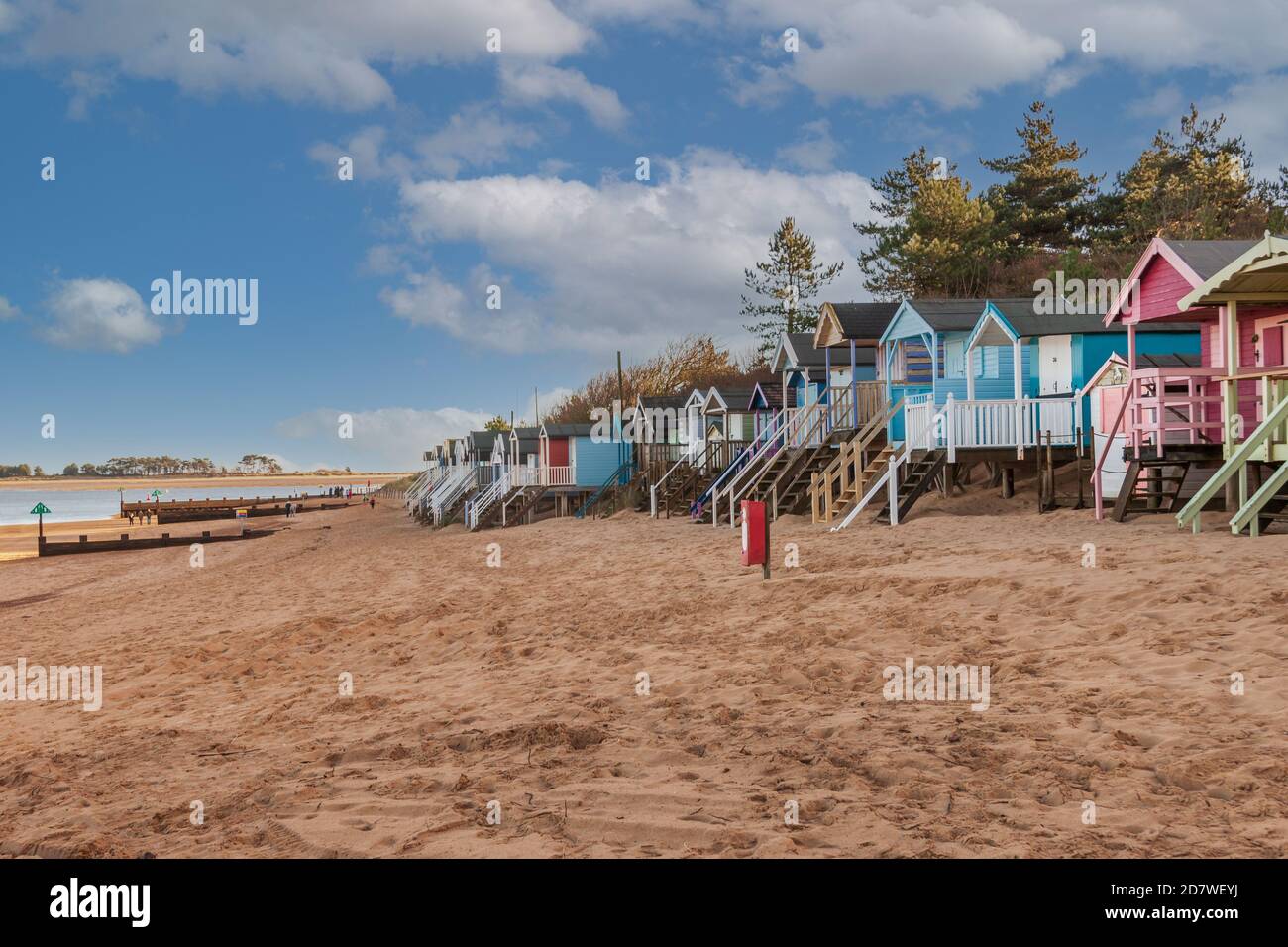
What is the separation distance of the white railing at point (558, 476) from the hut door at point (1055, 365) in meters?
22.3

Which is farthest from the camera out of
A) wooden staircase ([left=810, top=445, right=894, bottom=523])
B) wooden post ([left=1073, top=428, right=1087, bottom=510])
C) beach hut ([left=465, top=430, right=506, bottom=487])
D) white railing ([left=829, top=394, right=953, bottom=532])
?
beach hut ([left=465, top=430, right=506, bottom=487])

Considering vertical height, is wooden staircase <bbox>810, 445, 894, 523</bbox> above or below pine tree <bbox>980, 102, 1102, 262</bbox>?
below

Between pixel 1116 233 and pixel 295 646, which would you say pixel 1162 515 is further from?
pixel 1116 233

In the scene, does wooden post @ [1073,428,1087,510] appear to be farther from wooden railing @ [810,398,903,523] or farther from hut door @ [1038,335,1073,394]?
wooden railing @ [810,398,903,523]

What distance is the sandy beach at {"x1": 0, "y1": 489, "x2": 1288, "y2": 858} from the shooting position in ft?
17.1

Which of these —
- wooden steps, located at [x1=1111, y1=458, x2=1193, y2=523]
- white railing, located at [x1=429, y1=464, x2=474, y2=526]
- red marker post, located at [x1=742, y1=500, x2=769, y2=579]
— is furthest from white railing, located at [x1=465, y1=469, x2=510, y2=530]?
red marker post, located at [x1=742, y1=500, x2=769, y2=579]

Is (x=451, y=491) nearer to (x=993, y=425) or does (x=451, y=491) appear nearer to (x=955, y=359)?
(x=955, y=359)

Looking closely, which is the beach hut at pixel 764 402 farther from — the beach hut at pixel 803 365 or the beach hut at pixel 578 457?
the beach hut at pixel 578 457

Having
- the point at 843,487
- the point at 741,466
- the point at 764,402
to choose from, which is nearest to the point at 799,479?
the point at 843,487

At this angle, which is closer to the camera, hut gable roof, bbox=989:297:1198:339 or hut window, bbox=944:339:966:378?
hut gable roof, bbox=989:297:1198:339

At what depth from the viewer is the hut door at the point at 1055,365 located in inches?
897

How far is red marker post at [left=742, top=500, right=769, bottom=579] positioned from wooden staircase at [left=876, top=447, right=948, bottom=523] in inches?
306

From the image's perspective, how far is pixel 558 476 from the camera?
42125 mm

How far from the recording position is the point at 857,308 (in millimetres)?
28000
